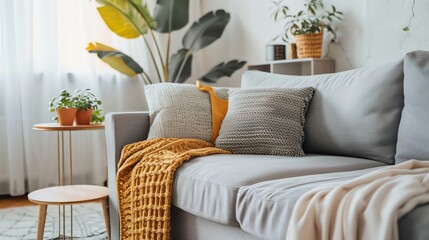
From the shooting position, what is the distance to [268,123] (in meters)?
2.24

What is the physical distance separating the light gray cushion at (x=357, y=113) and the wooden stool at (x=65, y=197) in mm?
979

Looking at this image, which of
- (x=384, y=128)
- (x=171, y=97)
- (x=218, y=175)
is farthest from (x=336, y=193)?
(x=171, y=97)

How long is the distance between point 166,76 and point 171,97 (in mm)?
1477

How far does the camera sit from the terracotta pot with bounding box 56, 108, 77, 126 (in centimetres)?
259

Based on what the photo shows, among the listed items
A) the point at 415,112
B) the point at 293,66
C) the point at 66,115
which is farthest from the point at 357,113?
the point at 293,66

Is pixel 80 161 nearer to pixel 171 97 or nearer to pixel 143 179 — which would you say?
pixel 171 97

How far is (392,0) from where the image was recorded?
9.53ft

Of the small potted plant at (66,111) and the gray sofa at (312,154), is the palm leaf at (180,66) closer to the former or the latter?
the small potted plant at (66,111)

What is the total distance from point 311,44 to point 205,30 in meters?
0.93

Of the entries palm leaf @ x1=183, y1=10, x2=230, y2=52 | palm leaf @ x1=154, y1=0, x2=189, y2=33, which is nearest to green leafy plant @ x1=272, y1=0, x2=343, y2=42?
palm leaf @ x1=183, y1=10, x2=230, y2=52

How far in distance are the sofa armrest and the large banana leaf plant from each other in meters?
1.24

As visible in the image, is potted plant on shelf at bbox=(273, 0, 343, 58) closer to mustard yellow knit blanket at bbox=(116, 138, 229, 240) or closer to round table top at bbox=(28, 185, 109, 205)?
mustard yellow knit blanket at bbox=(116, 138, 229, 240)

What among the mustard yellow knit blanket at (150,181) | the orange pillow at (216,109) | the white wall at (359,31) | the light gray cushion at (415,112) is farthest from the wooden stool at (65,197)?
the white wall at (359,31)

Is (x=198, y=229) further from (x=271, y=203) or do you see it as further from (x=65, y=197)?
(x=65, y=197)
